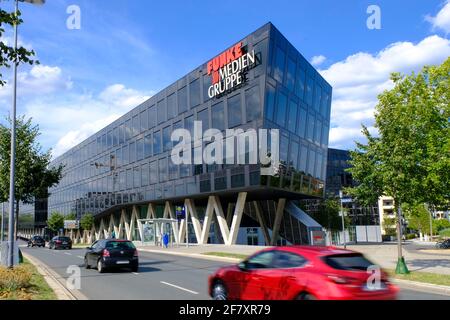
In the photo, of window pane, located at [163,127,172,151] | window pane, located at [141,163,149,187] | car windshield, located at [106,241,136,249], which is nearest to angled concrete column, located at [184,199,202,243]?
window pane, located at [163,127,172,151]

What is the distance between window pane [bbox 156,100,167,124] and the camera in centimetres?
4962

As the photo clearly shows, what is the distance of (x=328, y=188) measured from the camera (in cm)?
8756

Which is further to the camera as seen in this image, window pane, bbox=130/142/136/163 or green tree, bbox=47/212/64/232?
green tree, bbox=47/212/64/232

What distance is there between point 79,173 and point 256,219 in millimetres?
43045

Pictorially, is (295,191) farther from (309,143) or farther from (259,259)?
(259,259)

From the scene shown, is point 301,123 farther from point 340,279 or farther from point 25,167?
point 340,279

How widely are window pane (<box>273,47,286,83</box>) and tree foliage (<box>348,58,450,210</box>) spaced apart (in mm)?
13660

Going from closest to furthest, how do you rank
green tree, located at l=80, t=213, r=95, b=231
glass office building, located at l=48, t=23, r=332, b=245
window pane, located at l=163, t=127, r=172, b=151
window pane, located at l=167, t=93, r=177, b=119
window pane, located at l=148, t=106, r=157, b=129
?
glass office building, located at l=48, t=23, r=332, b=245, window pane, located at l=167, t=93, r=177, b=119, window pane, located at l=163, t=127, r=172, b=151, window pane, located at l=148, t=106, r=157, b=129, green tree, located at l=80, t=213, r=95, b=231

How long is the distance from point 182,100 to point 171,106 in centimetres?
278

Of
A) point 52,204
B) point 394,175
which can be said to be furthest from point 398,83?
point 52,204

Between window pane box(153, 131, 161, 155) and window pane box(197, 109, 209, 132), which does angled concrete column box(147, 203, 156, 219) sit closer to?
window pane box(153, 131, 161, 155)

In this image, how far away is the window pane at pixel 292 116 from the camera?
1513 inches

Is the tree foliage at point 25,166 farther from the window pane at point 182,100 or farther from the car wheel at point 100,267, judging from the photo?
the window pane at point 182,100

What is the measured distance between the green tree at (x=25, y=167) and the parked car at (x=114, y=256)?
917 cm
